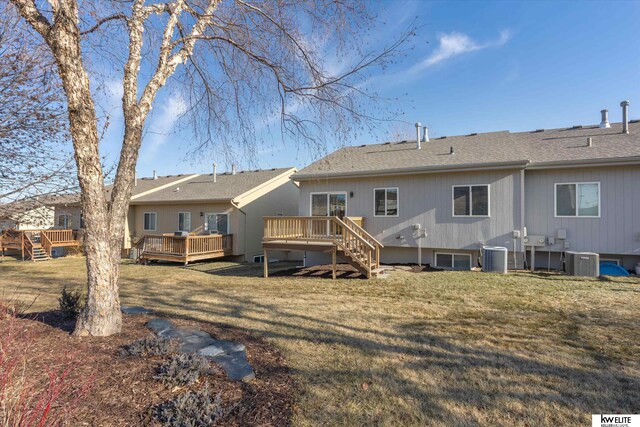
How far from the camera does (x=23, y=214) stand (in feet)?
16.6

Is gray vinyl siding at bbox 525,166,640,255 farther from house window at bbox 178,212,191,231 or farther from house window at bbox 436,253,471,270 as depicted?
house window at bbox 178,212,191,231

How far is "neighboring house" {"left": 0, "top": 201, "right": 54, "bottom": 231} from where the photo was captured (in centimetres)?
491

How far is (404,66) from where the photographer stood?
4.79 meters

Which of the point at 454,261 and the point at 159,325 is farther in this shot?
the point at 454,261

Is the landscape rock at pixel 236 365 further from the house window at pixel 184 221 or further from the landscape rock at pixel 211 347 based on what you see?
the house window at pixel 184 221

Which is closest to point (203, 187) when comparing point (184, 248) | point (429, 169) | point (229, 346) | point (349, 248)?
point (184, 248)

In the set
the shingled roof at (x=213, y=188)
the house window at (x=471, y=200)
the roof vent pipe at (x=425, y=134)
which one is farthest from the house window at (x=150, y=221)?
the house window at (x=471, y=200)

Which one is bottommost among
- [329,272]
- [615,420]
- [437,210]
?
[329,272]

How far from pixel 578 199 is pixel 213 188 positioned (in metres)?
15.6

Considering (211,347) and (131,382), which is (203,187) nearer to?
(211,347)

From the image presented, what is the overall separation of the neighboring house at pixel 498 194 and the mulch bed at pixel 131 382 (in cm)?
658

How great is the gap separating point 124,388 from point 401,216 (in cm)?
1025

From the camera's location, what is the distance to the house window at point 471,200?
35.2 ft

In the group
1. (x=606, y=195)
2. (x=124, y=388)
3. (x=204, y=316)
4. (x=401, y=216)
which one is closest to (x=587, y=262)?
(x=606, y=195)
